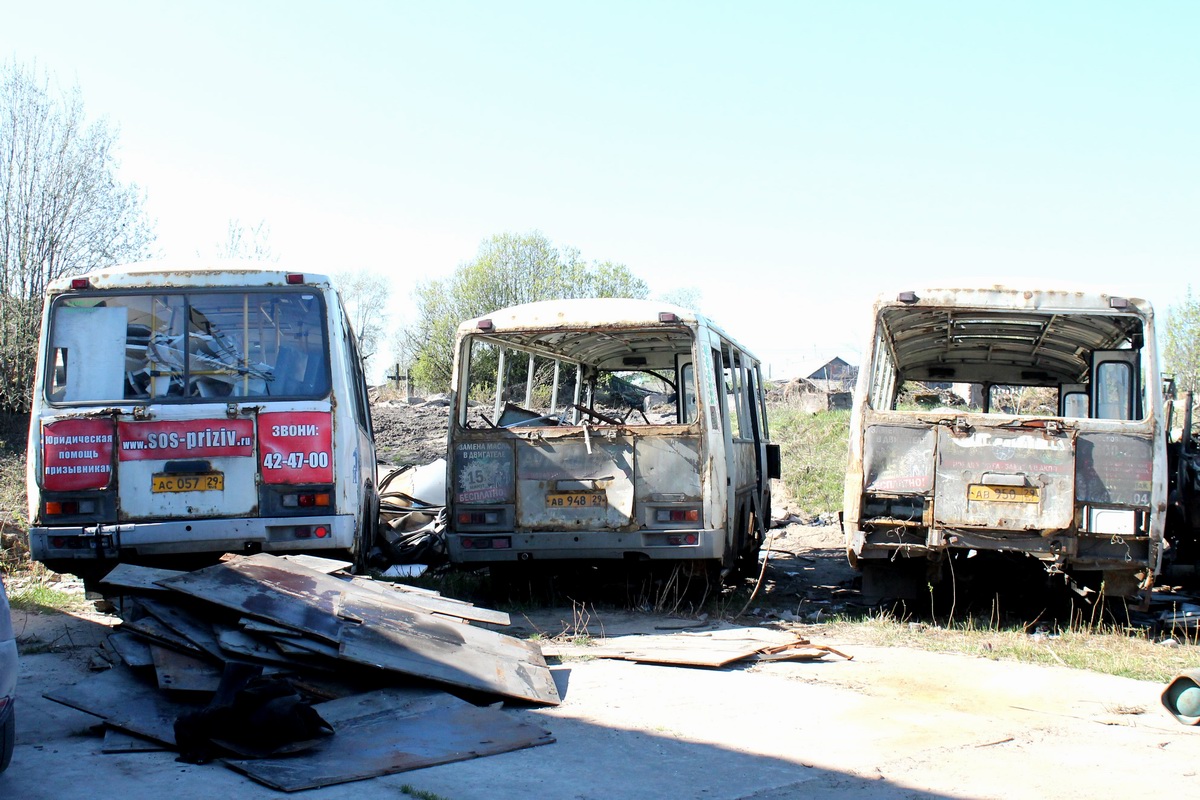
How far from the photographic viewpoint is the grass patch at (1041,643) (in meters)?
7.16

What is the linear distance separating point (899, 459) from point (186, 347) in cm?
558

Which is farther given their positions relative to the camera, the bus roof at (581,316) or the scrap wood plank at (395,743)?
the bus roof at (581,316)

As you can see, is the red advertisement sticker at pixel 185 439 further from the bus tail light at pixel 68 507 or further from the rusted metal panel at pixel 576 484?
the rusted metal panel at pixel 576 484

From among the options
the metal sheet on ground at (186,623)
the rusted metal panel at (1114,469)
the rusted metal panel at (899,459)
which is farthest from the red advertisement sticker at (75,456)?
the rusted metal panel at (1114,469)

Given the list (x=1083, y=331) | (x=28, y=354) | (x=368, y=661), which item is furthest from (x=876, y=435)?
(x=28, y=354)

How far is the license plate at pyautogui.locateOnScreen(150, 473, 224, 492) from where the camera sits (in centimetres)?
762

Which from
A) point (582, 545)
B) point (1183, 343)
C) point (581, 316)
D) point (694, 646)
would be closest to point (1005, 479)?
point (694, 646)

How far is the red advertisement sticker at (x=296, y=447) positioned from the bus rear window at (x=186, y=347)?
222mm

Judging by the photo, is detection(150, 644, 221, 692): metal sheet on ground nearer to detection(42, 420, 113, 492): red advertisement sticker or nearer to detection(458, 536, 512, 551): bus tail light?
detection(42, 420, 113, 492): red advertisement sticker

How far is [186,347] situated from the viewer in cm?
788

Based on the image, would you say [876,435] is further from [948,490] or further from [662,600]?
[662,600]

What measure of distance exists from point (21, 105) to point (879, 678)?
22513mm

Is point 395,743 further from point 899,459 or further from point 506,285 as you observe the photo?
point 506,285

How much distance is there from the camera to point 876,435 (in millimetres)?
8242
